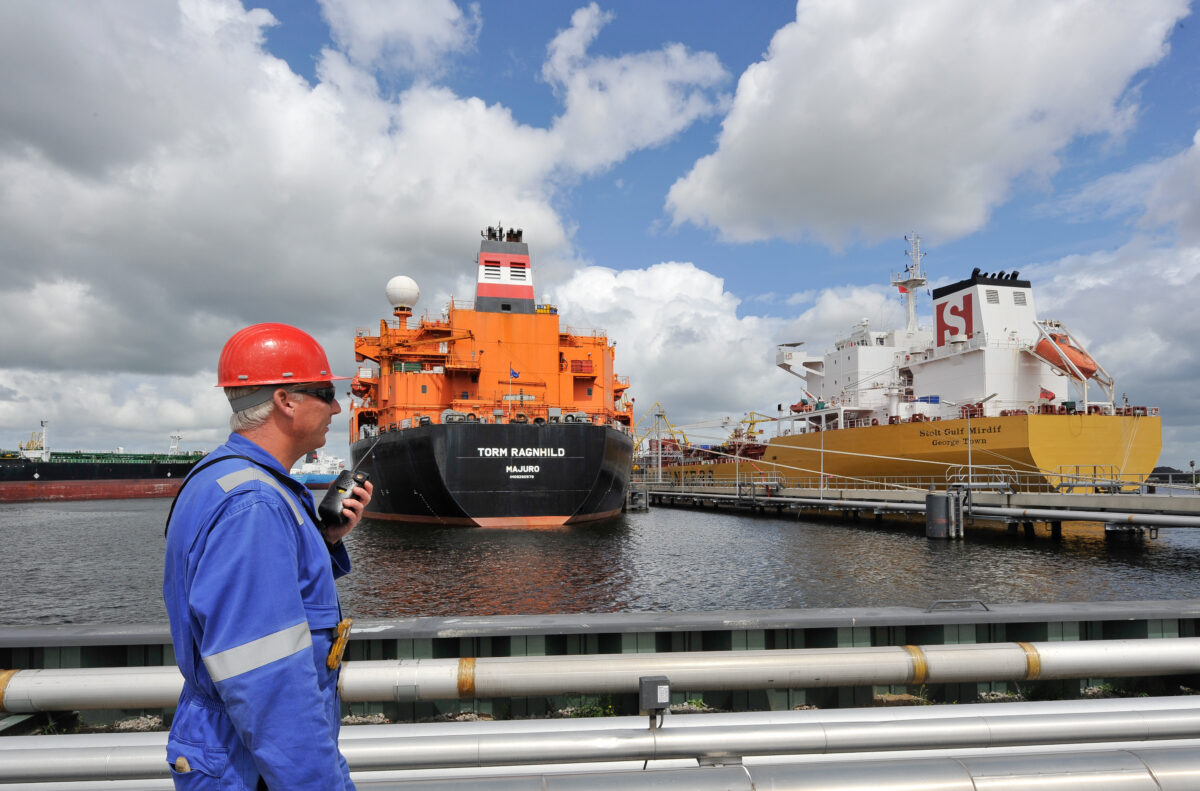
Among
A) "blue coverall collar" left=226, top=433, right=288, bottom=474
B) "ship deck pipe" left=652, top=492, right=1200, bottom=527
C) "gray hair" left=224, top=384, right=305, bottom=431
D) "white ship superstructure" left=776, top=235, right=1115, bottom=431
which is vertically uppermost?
"white ship superstructure" left=776, top=235, right=1115, bottom=431

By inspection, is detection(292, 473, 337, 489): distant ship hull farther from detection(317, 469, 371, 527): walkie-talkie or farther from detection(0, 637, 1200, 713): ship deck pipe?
detection(317, 469, 371, 527): walkie-talkie

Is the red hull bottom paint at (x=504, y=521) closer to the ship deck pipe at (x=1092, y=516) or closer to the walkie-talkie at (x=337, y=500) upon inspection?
the ship deck pipe at (x=1092, y=516)

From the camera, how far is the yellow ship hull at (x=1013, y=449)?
24406 millimetres

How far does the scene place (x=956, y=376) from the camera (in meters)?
30.3

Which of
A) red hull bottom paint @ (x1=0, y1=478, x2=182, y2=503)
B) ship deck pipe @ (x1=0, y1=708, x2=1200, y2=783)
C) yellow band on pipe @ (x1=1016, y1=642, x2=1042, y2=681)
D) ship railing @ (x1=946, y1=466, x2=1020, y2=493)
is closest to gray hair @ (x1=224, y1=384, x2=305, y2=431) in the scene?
ship deck pipe @ (x1=0, y1=708, x2=1200, y2=783)

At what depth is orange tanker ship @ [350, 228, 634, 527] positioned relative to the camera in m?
22.4

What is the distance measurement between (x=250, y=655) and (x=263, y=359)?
28.9 inches

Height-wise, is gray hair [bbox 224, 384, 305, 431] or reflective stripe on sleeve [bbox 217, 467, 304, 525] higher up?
gray hair [bbox 224, 384, 305, 431]

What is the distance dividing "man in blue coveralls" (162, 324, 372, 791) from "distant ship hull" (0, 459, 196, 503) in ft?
238

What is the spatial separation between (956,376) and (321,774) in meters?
32.9

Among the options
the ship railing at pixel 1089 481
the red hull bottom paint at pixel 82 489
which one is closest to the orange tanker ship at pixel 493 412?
the ship railing at pixel 1089 481

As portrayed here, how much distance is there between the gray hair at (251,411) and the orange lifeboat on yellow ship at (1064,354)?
31134 millimetres

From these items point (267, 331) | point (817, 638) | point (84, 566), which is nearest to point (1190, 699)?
point (817, 638)

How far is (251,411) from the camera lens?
5.97 ft
